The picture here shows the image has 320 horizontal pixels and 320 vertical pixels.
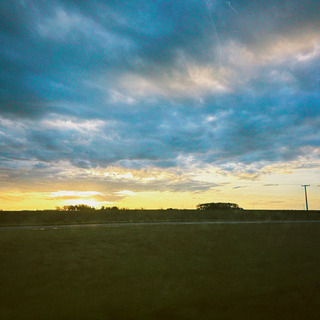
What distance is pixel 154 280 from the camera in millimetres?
11047

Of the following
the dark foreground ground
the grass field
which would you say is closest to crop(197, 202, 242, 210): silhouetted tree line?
the dark foreground ground

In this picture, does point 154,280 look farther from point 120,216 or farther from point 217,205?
point 217,205

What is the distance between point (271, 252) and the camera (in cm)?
1678

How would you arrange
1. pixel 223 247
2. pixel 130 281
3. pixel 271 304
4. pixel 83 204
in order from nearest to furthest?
pixel 271 304 → pixel 130 281 → pixel 223 247 → pixel 83 204

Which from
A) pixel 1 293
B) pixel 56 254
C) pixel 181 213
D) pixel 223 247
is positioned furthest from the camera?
pixel 181 213

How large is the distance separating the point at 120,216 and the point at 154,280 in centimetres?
4742

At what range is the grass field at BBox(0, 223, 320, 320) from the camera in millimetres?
8148

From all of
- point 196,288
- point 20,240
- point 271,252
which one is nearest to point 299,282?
point 196,288

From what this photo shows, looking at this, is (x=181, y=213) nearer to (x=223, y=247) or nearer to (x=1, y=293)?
(x=223, y=247)

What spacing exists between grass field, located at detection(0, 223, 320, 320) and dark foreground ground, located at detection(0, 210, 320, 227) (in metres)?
28.1

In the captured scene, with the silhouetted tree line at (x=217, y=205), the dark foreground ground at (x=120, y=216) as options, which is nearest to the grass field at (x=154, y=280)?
the dark foreground ground at (x=120, y=216)

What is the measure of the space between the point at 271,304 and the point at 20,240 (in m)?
15.7

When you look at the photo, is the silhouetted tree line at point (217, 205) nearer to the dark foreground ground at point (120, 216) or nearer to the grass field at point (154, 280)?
the dark foreground ground at point (120, 216)

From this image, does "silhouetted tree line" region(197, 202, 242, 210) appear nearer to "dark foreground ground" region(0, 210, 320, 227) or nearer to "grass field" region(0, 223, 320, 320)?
"dark foreground ground" region(0, 210, 320, 227)
